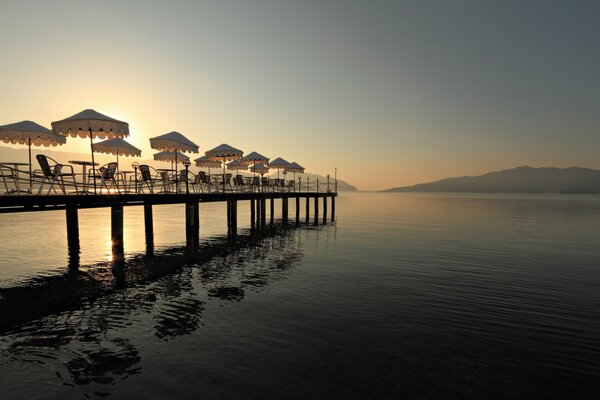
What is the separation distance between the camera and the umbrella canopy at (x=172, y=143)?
1842cm

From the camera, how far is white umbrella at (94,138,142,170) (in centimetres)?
2012

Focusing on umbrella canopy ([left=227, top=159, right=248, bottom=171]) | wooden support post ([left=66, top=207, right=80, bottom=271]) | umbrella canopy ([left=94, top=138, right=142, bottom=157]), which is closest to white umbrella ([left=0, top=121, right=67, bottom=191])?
wooden support post ([left=66, top=207, right=80, bottom=271])

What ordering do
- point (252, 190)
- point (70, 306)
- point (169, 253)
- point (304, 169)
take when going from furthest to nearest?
point (304, 169) → point (252, 190) → point (169, 253) → point (70, 306)

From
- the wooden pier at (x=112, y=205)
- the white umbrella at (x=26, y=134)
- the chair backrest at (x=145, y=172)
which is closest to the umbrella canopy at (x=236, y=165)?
the wooden pier at (x=112, y=205)

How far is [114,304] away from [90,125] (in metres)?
8.22

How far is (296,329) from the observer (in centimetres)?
734

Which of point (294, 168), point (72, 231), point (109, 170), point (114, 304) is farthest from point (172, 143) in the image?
point (294, 168)

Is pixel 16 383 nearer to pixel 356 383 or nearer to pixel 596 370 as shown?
pixel 356 383

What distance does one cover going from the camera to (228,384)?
5.15 metres

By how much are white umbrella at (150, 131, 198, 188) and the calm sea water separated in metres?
6.72

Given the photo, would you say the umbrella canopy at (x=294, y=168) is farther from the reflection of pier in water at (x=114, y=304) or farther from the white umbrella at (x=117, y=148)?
the reflection of pier in water at (x=114, y=304)

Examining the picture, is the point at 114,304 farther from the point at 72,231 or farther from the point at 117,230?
the point at 72,231

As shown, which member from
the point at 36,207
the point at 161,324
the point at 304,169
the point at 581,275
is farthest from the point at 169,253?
the point at 304,169

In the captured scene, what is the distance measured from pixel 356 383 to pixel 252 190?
26.6 meters
